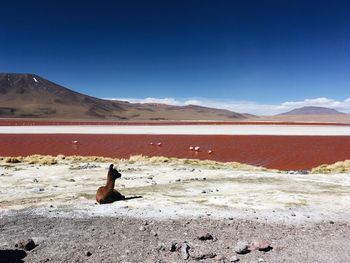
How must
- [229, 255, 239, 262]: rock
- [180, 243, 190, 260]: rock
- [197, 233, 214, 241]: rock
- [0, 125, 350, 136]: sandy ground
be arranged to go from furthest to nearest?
[0, 125, 350, 136]: sandy ground → [197, 233, 214, 241]: rock → [180, 243, 190, 260]: rock → [229, 255, 239, 262]: rock

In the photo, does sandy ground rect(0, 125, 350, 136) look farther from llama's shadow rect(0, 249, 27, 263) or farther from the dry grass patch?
llama's shadow rect(0, 249, 27, 263)

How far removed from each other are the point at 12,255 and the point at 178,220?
3.60 metres

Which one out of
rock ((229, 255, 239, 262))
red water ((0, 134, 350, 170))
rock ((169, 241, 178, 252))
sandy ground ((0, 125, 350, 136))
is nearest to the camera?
rock ((229, 255, 239, 262))

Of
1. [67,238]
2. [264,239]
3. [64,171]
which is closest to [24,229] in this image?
[67,238]

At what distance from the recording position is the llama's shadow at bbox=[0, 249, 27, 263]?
768 centimetres

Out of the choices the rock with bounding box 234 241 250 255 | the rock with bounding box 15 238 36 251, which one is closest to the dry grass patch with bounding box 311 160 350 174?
the rock with bounding box 234 241 250 255

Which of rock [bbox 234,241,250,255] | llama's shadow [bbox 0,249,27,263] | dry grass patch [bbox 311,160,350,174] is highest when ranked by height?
dry grass patch [bbox 311,160,350,174]

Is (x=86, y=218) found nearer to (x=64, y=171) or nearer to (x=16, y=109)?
(x=64, y=171)

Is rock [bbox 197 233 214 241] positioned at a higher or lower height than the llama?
lower

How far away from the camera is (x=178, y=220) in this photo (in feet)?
32.7

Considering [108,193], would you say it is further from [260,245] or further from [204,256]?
[260,245]

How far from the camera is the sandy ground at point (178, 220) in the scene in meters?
8.03

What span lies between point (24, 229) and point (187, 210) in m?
3.77

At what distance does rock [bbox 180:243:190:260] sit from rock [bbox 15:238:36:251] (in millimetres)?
2755
